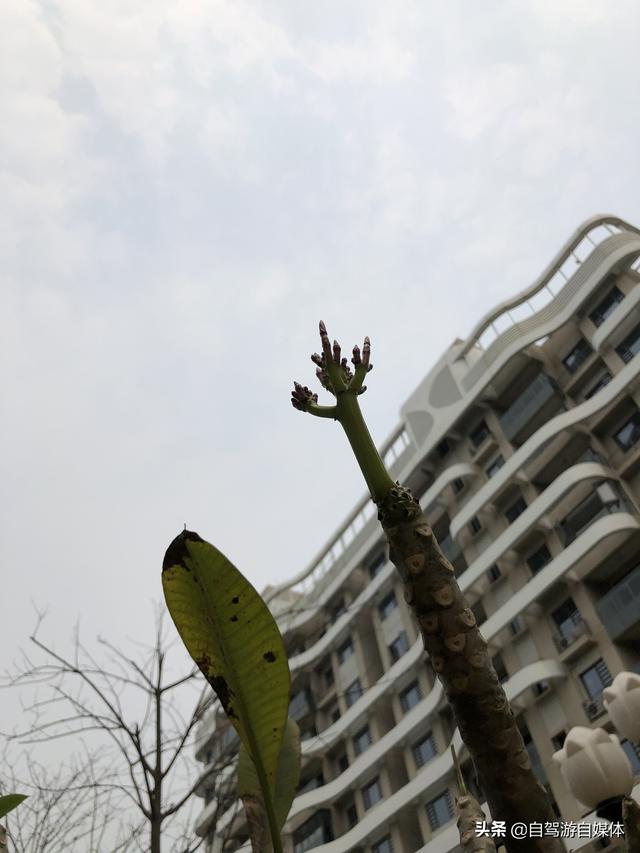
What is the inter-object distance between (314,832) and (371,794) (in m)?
2.76

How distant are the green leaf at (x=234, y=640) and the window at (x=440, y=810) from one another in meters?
18.9

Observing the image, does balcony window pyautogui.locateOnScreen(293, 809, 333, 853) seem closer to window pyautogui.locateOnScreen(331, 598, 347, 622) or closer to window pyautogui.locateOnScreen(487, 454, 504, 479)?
window pyautogui.locateOnScreen(331, 598, 347, 622)

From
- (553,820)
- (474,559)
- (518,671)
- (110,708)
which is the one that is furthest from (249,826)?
(474,559)

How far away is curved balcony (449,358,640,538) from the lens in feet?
55.9

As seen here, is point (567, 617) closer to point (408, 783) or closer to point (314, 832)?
point (408, 783)

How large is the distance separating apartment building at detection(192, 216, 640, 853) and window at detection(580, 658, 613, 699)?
0.11 ft

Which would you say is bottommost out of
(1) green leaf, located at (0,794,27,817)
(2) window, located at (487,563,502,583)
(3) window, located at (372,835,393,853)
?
(1) green leaf, located at (0,794,27,817)

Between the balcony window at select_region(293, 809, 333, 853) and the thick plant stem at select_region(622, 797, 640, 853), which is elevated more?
the balcony window at select_region(293, 809, 333, 853)

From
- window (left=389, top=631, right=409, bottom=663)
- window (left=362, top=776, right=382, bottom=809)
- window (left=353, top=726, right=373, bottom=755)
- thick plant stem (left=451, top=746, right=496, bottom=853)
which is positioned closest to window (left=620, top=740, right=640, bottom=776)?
window (left=389, top=631, right=409, bottom=663)

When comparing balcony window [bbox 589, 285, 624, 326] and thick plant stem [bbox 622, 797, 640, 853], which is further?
balcony window [bbox 589, 285, 624, 326]

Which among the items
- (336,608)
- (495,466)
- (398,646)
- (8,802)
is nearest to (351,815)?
(398,646)

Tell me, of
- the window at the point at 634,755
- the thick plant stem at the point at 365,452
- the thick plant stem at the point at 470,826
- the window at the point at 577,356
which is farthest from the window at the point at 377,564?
the thick plant stem at the point at 365,452

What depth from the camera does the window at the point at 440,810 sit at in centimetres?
1783

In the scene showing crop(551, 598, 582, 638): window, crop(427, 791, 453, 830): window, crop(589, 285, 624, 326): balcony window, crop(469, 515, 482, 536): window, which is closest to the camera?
crop(551, 598, 582, 638): window
